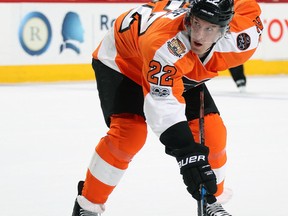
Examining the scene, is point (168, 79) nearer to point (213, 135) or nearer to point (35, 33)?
point (213, 135)

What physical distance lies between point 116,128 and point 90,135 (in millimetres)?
2116

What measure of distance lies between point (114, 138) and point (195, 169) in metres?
0.48

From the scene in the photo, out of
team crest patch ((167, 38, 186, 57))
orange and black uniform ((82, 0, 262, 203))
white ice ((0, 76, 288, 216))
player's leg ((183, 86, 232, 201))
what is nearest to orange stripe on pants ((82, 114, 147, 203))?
orange and black uniform ((82, 0, 262, 203))

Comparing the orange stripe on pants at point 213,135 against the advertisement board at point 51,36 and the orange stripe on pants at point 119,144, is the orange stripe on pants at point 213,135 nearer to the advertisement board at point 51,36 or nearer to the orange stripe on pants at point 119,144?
the orange stripe on pants at point 119,144

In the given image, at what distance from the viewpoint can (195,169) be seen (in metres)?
2.17

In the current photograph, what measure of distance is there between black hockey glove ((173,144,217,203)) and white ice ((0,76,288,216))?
0.74 m

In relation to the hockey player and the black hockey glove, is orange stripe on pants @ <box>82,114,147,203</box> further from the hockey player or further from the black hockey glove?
the black hockey glove

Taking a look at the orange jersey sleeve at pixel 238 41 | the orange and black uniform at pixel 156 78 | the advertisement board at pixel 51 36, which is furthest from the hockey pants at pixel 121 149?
the advertisement board at pixel 51 36

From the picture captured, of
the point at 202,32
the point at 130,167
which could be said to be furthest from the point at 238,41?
the point at 130,167

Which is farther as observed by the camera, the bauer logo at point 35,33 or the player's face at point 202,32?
the bauer logo at point 35,33

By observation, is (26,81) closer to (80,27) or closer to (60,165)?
(80,27)

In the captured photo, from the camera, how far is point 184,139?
86.0 inches

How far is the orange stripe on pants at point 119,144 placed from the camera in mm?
2555

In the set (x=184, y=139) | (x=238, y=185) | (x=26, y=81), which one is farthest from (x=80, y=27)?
(x=184, y=139)
